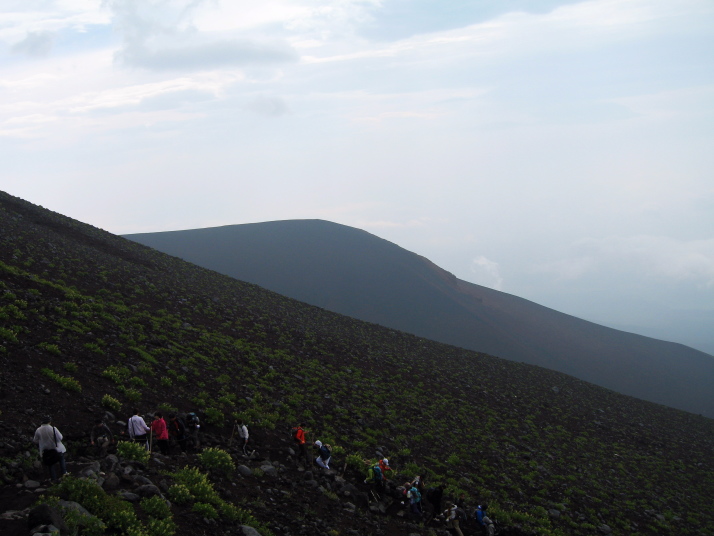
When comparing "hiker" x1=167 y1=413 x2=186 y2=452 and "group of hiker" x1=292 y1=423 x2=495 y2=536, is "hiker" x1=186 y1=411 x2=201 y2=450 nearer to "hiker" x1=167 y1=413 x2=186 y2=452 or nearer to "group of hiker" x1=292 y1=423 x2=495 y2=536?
"hiker" x1=167 y1=413 x2=186 y2=452

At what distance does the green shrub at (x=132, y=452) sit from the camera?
1463 cm

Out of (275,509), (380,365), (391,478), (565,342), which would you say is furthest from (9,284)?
(565,342)

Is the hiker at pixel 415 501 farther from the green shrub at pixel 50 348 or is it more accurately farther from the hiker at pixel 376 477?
the green shrub at pixel 50 348

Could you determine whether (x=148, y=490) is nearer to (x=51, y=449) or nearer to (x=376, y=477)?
(x=51, y=449)

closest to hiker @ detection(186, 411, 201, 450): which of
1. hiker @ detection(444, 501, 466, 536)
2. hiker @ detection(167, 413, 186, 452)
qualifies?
hiker @ detection(167, 413, 186, 452)

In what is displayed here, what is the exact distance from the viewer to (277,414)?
83.1 feet

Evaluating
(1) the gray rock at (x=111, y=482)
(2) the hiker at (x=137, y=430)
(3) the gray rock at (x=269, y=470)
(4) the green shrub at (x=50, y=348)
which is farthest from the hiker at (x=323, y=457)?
(4) the green shrub at (x=50, y=348)

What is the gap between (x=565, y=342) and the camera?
141m

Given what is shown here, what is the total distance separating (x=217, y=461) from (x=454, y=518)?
385 inches

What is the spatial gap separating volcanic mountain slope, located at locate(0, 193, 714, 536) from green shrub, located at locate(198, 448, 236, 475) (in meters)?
0.18

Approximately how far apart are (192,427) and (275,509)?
17.4ft

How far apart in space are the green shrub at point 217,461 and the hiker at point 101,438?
2.95 m

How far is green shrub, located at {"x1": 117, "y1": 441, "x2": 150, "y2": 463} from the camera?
14.6 m

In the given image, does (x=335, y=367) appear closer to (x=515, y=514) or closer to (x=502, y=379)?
(x=515, y=514)
